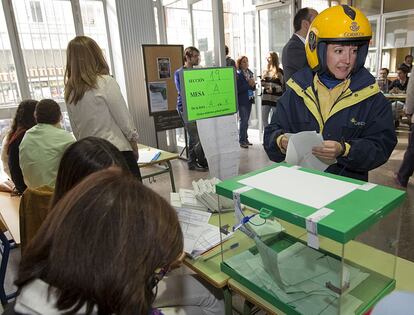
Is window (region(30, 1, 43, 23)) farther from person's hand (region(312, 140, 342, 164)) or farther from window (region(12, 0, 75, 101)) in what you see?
person's hand (region(312, 140, 342, 164))

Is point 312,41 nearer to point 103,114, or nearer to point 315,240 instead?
point 315,240

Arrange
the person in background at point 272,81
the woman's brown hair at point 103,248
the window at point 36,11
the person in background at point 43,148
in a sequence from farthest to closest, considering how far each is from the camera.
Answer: the person in background at point 272,81, the window at point 36,11, the person in background at point 43,148, the woman's brown hair at point 103,248

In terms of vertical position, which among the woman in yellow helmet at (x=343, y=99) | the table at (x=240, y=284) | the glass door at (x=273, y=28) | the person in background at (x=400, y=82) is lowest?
the table at (x=240, y=284)

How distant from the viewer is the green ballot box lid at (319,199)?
790 millimetres

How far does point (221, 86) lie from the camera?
2197 millimetres

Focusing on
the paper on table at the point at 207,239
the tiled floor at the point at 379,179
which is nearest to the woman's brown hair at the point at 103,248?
the paper on table at the point at 207,239

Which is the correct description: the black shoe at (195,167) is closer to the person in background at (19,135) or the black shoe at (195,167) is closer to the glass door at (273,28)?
the glass door at (273,28)

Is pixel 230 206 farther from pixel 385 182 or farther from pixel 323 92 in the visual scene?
pixel 385 182

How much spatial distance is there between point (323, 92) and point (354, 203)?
66 centimetres

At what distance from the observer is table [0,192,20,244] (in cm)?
195

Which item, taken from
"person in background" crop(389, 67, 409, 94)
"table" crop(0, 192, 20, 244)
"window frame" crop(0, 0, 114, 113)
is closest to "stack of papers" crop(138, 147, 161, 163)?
"table" crop(0, 192, 20, 244)

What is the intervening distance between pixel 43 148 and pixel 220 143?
42.7 inches

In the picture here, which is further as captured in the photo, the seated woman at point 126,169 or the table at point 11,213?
the table at point 11,213

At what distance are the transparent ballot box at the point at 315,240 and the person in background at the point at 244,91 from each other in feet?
13.9
